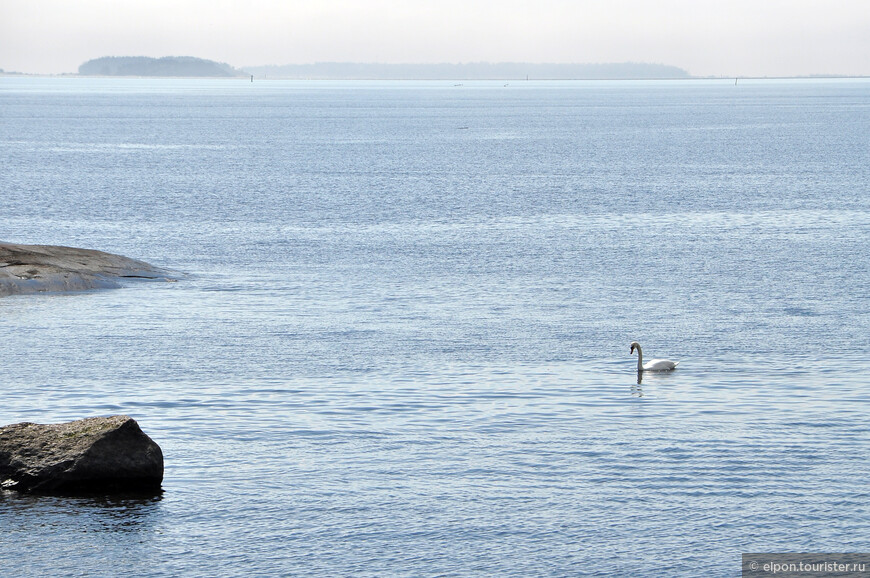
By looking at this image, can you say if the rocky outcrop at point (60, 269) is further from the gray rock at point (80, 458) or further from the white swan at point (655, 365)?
the white swan at point (655, 365)

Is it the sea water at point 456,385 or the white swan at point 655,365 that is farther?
the white swan at point 655,365

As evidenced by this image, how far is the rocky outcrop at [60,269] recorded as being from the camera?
4875cm

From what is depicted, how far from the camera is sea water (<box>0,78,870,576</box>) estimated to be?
22.5 metres

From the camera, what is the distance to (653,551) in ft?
71.8

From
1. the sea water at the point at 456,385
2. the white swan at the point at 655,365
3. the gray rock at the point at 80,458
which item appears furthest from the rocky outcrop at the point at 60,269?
the white swan at the point at 655,365

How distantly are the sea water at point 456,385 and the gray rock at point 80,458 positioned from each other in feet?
1.63

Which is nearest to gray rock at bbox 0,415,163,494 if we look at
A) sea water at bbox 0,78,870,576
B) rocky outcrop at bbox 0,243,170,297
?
sea water at bbox 0,78,870,576

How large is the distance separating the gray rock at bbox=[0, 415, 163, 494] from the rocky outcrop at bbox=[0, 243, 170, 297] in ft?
80.9

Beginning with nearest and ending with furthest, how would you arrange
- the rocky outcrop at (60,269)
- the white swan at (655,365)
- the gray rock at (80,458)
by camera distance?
the gray rock at (80,458) → the white swan at (655,365) → the rocky outcrop at (60,269)

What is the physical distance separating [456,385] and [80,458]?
1252 cm

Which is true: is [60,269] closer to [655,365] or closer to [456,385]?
[456,385]

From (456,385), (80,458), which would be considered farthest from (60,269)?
(80,458)

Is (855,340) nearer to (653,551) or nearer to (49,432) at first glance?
(653,551)

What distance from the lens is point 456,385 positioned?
34031 millimetres
